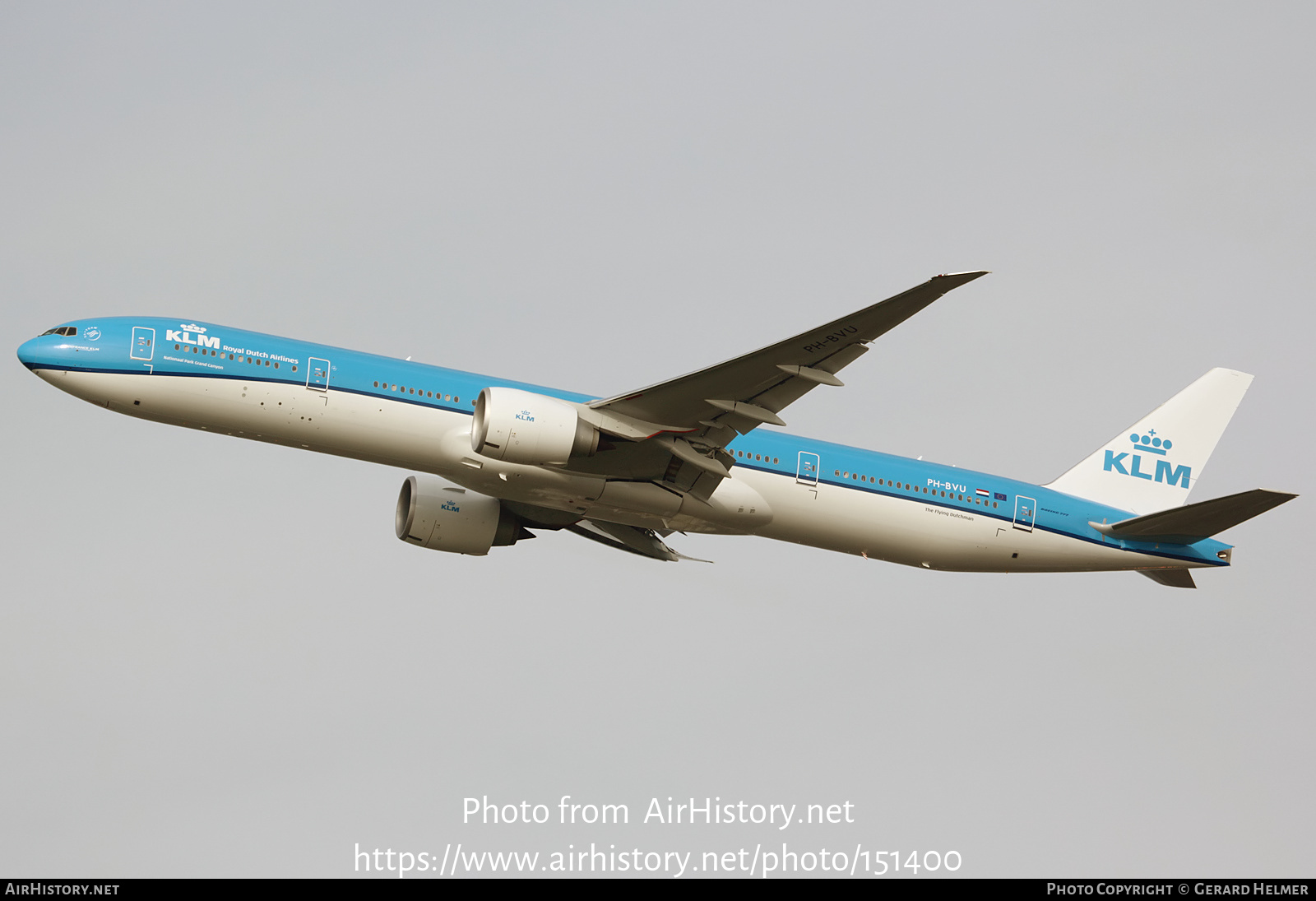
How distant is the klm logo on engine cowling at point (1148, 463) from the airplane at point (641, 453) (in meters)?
1.10

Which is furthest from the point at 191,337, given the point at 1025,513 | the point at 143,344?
the point at 1025,513

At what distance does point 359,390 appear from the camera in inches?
1225

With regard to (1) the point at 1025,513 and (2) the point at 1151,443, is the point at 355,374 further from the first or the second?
(2) the point at 1151,443

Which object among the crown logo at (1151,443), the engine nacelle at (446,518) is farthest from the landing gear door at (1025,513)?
the engine nacelle at (446,518)

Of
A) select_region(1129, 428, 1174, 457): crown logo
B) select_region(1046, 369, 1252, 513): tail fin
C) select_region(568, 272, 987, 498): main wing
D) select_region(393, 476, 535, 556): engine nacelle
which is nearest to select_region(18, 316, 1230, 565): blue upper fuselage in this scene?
select_region(568, 272, 987, 498): main wing

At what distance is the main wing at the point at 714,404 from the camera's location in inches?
1138

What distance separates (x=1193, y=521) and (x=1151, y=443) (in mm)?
4573

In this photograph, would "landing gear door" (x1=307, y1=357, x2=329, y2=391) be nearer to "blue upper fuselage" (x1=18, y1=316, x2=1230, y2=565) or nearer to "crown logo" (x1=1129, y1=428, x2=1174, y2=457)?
"blue upper fuselage" (x1=18, y1=316, x2=1230, y2=565)

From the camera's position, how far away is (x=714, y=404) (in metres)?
31.0

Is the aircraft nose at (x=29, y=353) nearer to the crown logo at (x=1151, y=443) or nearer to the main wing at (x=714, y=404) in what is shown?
the main wing at (x=714, y=404)

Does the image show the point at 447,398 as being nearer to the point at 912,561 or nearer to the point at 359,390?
the point at 359,390

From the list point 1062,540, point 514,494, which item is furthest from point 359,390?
point 1062,540

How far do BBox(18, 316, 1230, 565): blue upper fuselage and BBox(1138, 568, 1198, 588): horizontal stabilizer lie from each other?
500 centimetres

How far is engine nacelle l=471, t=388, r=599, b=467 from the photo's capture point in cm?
2983
